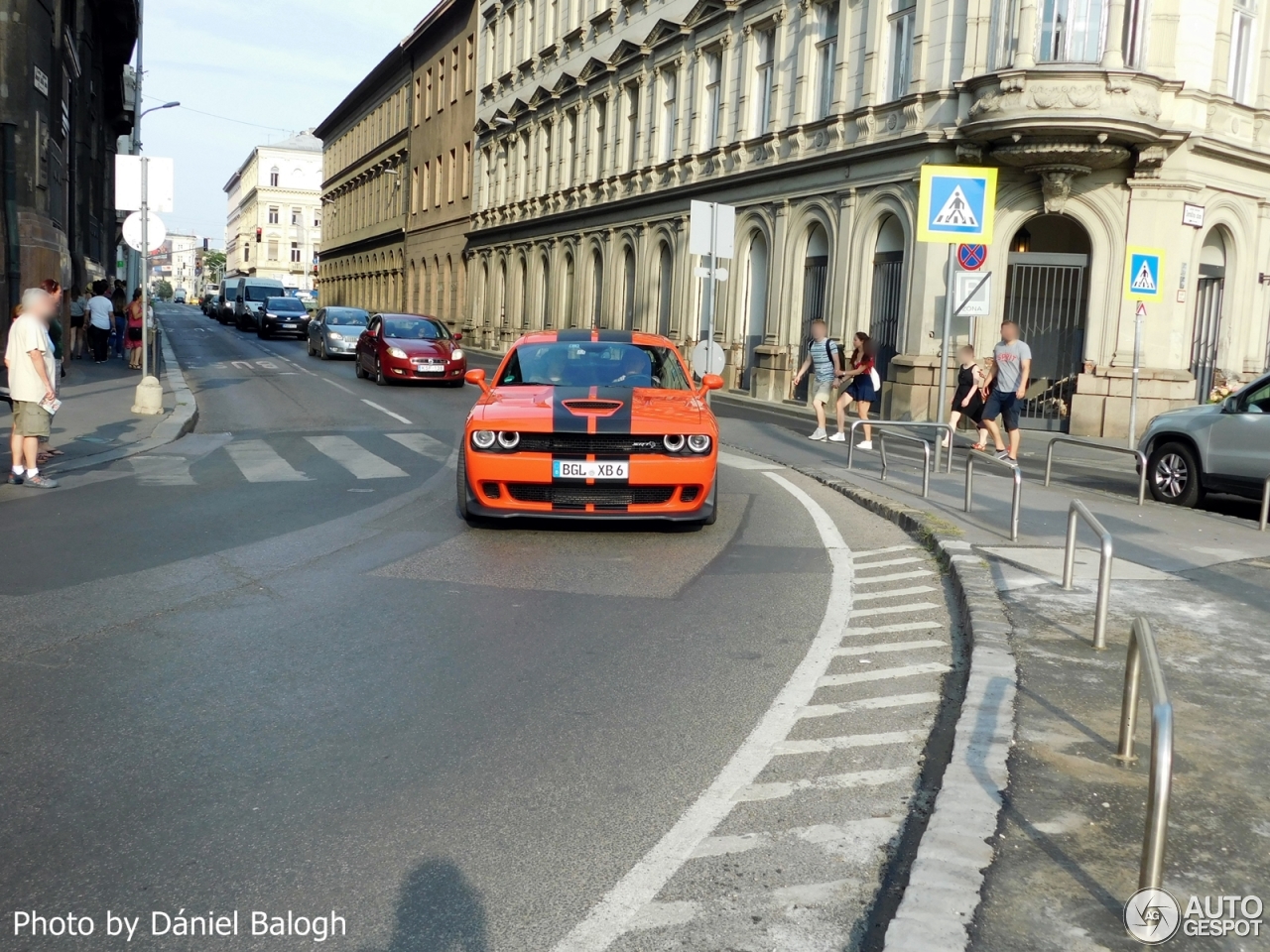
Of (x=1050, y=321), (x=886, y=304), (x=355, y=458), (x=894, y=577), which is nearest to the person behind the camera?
(x=894, y=577)

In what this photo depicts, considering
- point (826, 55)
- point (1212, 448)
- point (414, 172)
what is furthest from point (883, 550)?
point (414, 172)

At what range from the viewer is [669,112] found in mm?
38281

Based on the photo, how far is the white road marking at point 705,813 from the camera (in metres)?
3.42

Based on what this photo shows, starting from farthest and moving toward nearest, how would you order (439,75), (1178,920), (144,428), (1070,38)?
(439,75) → (1070,38) → (144,428) → (1178,920)

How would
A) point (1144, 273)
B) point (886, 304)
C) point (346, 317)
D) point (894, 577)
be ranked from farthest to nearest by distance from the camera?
point (346, 317), point (886, 304), point (1144, 273), point (894, 577)

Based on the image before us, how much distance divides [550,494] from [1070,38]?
709 inches

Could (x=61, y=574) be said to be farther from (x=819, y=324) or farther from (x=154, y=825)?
(x=819, y=324)

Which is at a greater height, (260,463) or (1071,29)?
(1071,29)

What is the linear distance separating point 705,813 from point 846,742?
3.29 feet

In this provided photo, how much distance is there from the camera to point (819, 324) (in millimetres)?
19047

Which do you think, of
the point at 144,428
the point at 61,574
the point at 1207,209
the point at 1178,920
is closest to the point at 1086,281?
the point at 1207,209

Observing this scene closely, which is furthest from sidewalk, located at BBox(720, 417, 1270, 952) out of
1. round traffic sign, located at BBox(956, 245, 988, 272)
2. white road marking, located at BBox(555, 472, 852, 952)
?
round traffic sign, located at BBox(956, 245, 988, 272)

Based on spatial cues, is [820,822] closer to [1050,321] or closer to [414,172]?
[1050,321]

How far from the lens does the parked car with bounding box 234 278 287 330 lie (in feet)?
194
